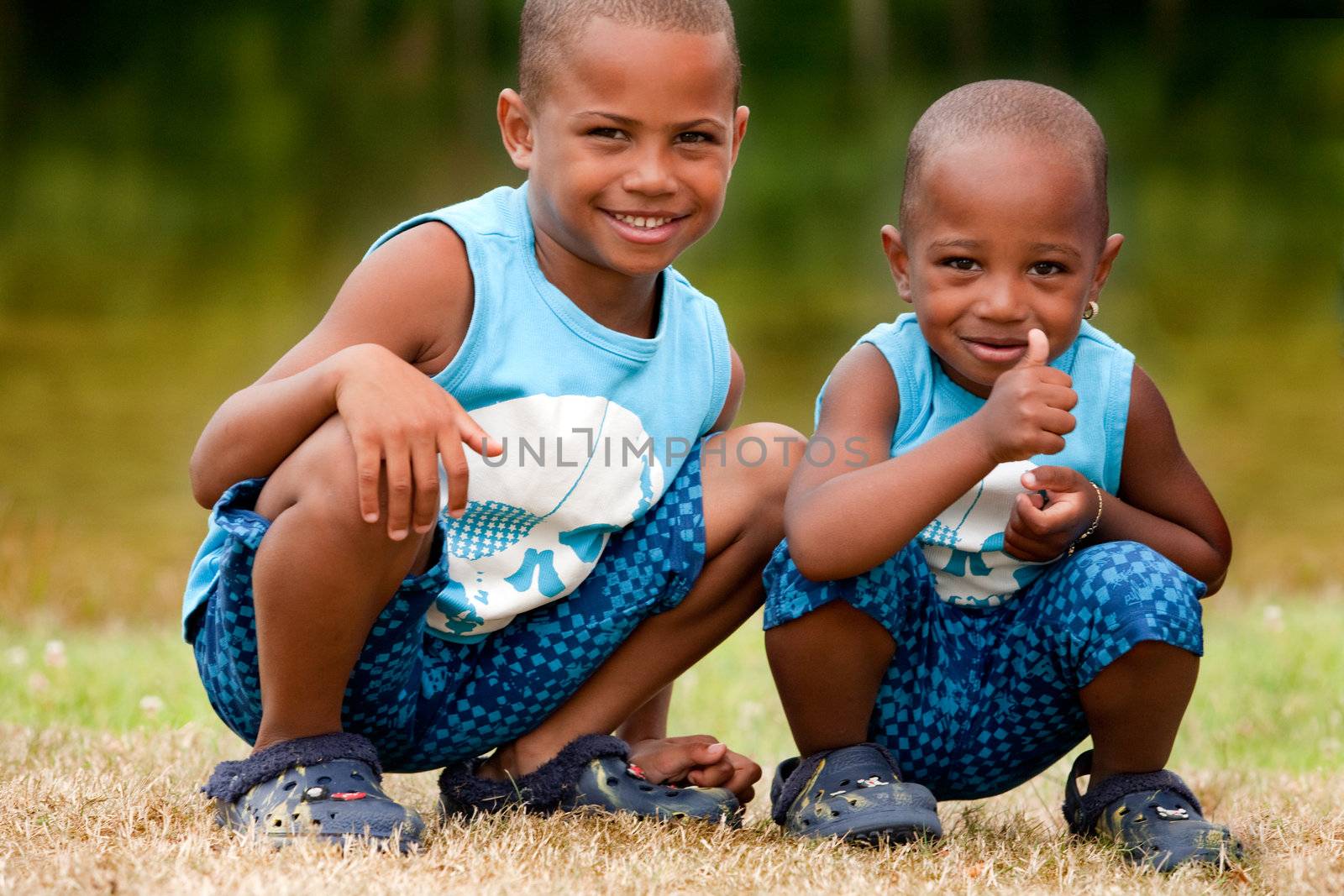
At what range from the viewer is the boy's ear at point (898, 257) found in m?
2.41

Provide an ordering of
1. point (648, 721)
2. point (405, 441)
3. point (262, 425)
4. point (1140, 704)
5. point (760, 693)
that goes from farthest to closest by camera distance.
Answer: point (760, 693) < point (648, 721) < point (1140, 704) < point (262, 425) < point (405, 441)

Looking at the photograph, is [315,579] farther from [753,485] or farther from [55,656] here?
[55,656]

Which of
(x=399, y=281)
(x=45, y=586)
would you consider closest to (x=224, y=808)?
(x=399, y=281)

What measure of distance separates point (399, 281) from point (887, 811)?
39.1 inches

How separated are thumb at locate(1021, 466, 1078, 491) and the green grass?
1.10 m

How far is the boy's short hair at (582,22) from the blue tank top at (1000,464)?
52 cm

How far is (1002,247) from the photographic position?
2.25 m

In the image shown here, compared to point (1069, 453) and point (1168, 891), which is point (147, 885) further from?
point (1069, 453)

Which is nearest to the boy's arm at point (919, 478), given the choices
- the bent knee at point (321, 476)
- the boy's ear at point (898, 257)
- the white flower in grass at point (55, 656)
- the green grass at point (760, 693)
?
the boy's ear at point (898, 257)

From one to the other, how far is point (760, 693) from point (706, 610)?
144cm

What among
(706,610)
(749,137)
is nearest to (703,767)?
(706,610)

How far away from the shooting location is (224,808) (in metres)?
2.15

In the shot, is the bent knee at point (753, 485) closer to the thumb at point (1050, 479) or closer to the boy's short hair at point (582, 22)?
the thumb at point (1050, 479)

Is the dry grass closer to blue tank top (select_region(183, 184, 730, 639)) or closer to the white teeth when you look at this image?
Result: blue tank top (select_region(183, 184, 730, 639))
